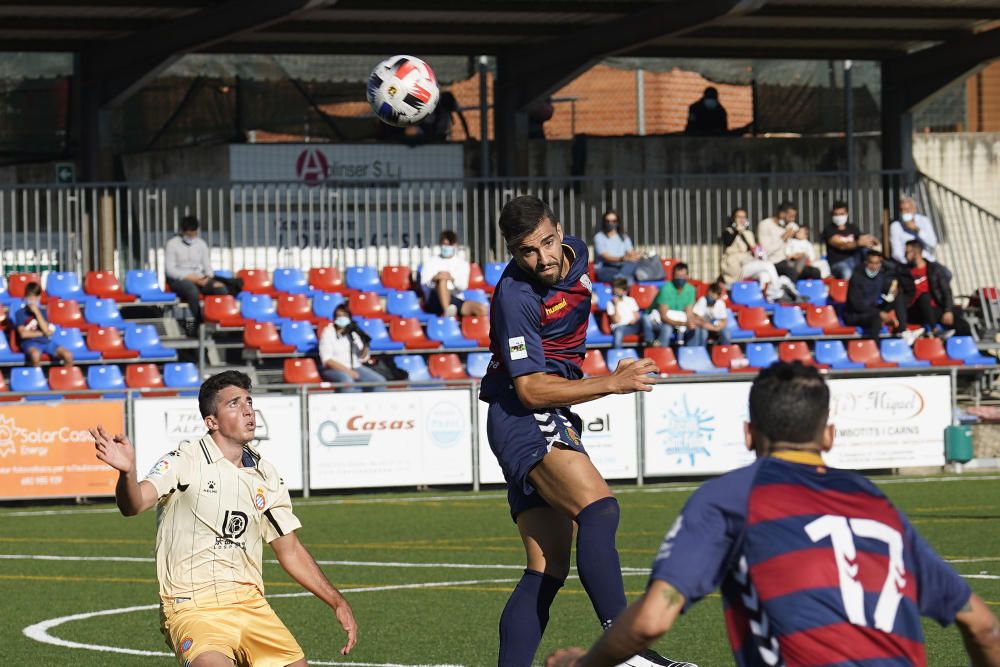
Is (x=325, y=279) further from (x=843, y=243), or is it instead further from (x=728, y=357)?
(x=843, y=243)

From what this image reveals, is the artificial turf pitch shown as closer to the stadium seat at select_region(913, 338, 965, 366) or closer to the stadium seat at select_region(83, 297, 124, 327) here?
the stadium seat at select_region(913, 338, 965, 366)

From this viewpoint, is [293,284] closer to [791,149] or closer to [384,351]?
[384,351]

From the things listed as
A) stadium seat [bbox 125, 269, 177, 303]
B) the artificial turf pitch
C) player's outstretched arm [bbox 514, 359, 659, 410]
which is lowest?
the artificial turf pitch

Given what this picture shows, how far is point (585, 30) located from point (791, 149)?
5034mm

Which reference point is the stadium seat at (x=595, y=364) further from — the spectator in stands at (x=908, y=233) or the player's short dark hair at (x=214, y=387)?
the player's short dark hair at (x=214, y=387)

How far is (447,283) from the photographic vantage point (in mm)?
22719

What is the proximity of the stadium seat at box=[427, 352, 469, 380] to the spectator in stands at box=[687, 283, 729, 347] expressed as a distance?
10.2 feet

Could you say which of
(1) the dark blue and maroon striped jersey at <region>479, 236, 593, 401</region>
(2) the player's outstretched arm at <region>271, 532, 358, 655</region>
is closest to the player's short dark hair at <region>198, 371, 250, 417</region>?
(2) the player's outstretched arm at <region>271, 532, 358, 655</region>

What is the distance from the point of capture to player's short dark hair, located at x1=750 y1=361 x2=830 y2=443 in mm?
3922

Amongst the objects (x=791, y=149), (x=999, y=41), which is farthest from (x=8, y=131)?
(x=999, y=41)

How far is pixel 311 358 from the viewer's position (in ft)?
68.7

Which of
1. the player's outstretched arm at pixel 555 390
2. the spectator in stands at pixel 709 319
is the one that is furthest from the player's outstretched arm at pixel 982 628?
the spectator in stands at pixel 709 319

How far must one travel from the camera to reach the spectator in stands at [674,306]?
2173 cm

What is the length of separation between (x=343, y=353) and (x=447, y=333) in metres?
2.23
